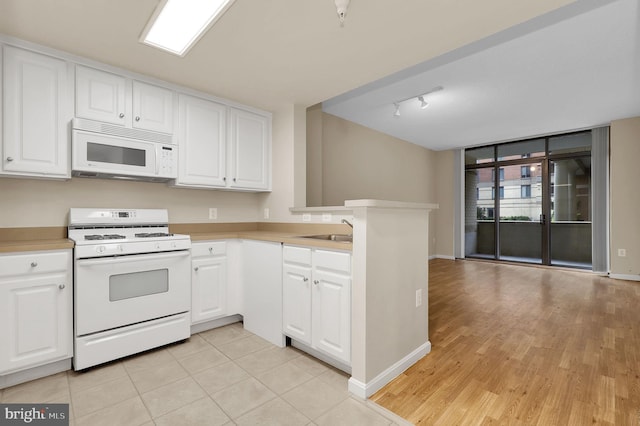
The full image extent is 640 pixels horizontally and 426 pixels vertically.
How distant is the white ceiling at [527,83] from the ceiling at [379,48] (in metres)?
0.02

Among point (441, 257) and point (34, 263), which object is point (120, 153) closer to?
point (34, 263)

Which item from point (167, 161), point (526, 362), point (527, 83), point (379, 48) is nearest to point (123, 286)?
point (167, 161)

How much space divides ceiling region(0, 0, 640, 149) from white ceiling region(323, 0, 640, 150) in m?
0.02

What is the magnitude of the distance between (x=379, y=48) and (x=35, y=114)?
2525mm

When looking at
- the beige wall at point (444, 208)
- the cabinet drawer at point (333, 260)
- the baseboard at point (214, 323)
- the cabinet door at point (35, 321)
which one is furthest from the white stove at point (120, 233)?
the beige wall at point (444, 208)

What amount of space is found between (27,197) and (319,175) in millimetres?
2866

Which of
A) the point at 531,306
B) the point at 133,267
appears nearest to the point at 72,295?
the point at 133,267

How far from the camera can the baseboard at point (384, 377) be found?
1806 mm

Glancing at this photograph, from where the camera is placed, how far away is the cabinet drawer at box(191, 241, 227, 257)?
8.80ft

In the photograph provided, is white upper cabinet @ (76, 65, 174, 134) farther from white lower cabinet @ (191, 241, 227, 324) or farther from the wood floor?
the wood floor

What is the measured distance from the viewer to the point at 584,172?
555 centimetres

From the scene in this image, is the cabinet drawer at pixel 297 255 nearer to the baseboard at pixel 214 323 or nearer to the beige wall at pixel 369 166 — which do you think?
the baseboard at pixel 214 323

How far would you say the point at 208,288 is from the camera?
108 inches

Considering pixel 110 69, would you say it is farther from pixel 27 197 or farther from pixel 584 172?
pixel 584 172
